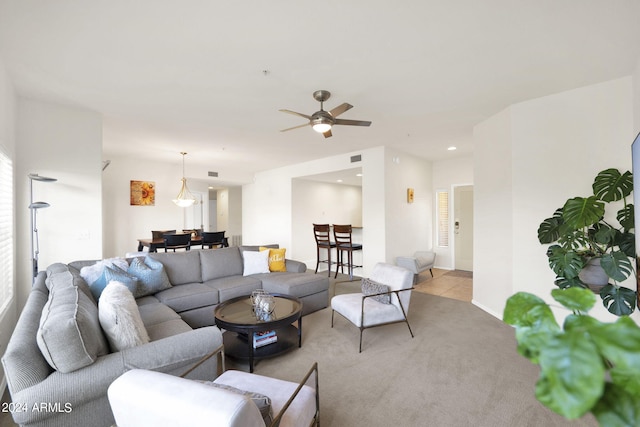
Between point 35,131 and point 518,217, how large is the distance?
5.67 meters

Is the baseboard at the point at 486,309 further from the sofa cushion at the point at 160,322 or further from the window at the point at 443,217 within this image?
the sofa cushion at the point at 160,322

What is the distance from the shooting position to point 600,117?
2838 mm

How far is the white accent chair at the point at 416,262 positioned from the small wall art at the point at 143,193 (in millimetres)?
5710

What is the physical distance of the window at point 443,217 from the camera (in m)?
6.67

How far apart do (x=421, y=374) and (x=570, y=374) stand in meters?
2.30

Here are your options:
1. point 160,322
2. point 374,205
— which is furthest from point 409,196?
point 160,322

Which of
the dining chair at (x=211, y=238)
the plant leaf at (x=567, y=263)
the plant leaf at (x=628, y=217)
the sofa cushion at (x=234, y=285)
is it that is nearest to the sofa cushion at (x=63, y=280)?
the sofa cushion at (x=234, y=285)

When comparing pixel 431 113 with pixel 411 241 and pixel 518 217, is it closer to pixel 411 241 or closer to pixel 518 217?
pixel 518 217

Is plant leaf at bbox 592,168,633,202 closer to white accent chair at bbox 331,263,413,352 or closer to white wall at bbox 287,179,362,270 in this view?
→ white accent chair at bbox 331,263,413,352

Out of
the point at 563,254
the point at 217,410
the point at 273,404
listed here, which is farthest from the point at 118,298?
the point at 563,254

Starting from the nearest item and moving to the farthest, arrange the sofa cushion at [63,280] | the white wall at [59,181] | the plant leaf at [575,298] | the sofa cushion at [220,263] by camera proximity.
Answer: the plant leaf at [575,298], the sofa cushion at [63,280], the white wall at [59,181], the sofa cushion at [220,263]

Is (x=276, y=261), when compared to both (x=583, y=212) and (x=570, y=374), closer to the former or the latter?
(x=583, y=212)

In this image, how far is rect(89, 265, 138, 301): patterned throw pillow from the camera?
2.59 metres

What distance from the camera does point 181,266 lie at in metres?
3.62
